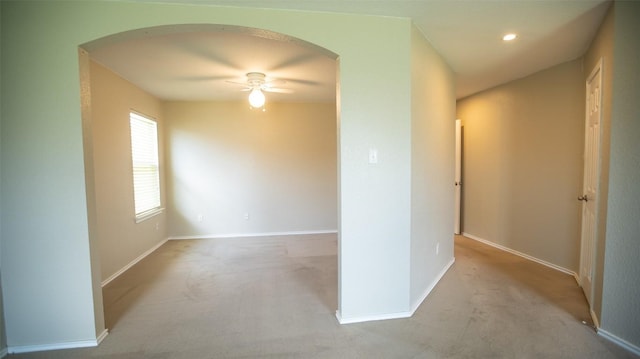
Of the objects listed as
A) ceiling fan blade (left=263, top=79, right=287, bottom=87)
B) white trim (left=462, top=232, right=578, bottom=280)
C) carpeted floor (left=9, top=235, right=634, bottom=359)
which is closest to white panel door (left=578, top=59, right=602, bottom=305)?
carpeted floor (left=9, top=235, right=634, bottom=359)

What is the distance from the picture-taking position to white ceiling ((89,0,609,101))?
7.20 ft

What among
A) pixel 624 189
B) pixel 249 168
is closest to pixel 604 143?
pixel 624 189

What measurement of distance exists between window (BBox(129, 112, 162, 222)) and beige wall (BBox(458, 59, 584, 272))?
5152 mm

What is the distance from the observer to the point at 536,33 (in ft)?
8.64

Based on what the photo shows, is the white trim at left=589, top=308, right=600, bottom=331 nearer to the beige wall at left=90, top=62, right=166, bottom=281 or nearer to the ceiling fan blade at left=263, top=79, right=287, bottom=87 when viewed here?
the ceiling fan blade at left=263, top=79, right=287, bottom=87

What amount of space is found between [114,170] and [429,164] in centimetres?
365

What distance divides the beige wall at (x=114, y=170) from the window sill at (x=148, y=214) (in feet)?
0.24

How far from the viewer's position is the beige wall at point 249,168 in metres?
5.29

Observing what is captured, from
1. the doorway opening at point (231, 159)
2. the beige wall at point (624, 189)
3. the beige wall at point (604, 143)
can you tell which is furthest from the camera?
the doorway opening at point (231, 159)

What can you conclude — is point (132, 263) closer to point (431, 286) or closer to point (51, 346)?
point (51, 346)

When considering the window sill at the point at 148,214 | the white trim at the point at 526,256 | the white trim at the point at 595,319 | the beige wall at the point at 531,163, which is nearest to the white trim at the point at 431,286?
the white trim at the point at 526,256

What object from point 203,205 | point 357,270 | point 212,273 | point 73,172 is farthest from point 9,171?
point 203,205

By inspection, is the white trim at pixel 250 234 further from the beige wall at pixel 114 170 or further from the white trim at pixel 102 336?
the white trim at pixel 102 336

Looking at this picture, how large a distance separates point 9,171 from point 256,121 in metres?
3.66
